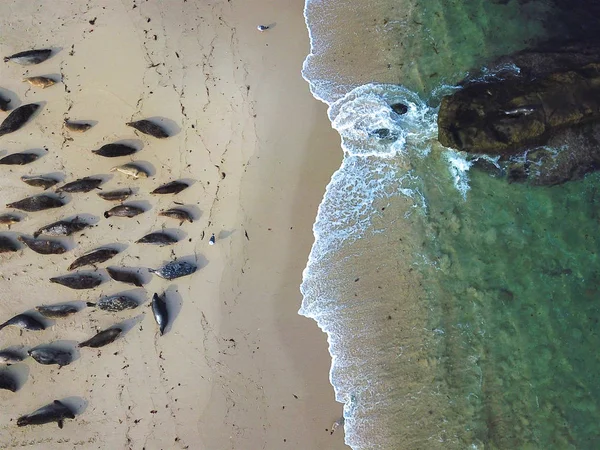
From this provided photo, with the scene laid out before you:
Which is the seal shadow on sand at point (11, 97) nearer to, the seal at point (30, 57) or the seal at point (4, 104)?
the seal at point (4, 104)

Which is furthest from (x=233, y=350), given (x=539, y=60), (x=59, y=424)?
(x=539, y=60)

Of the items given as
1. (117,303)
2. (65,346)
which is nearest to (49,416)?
(65,346)

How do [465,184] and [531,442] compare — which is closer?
[531,442]

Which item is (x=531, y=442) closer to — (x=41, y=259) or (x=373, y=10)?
(x=373, y=10)

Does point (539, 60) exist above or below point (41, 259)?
above

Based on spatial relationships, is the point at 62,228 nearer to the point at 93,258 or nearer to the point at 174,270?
the point at 93,258

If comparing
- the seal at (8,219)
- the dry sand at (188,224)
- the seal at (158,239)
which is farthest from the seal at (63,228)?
the seal at (158,239)
